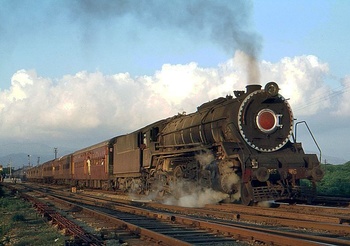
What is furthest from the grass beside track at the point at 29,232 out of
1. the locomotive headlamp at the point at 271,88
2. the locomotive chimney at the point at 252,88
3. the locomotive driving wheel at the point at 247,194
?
the locomotive headlamp at the point at 271,88

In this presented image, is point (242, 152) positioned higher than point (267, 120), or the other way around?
point (267, 120)

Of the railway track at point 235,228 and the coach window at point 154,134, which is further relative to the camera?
the coach window at point 154,134

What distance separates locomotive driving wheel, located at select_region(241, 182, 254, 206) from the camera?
14734 millimetres

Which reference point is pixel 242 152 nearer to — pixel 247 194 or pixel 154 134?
pixel 247 194

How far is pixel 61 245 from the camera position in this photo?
891 centimetres

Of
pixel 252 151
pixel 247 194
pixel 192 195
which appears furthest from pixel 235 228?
pixel 192 195

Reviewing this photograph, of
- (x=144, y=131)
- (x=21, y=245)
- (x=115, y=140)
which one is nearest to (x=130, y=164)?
(x=144, y=131)

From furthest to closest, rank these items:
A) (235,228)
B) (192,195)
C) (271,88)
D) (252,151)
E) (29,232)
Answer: (192,195) → (271,88) → (252,151) → (29,232) → (235,228)

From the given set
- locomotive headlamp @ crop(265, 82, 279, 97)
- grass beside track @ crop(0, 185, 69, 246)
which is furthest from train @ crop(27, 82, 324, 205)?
grass beside track @ crop(0, 185, 69, 246)

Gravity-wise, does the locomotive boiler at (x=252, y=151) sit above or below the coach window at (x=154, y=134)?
below

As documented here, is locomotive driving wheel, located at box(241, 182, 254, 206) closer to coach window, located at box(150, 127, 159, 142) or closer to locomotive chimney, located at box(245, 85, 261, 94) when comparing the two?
locomotive chimney, located at box(245, 85, 261, 94)

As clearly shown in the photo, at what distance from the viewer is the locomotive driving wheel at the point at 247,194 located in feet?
48.3

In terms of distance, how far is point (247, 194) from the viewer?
15.1 meters

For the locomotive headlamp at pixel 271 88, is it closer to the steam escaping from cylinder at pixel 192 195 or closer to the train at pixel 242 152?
the train at pixel 242 152
